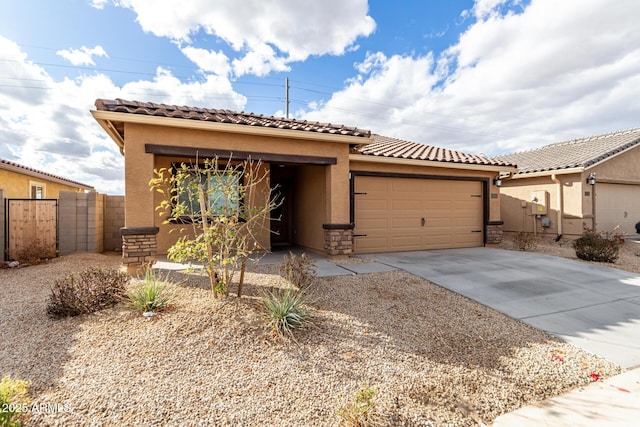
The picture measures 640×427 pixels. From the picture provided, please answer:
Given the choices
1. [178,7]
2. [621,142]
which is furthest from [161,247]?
[621,142]

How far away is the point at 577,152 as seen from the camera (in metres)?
13.5

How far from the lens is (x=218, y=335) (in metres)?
3.45

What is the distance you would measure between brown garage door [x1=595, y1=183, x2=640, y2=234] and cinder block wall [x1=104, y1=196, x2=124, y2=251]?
1815 centimetres

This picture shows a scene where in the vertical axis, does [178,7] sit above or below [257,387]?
above

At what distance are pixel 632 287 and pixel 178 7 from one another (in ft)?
38.8

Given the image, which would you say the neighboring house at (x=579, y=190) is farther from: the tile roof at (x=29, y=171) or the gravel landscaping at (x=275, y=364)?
the tile roof at (x=29, y=171)

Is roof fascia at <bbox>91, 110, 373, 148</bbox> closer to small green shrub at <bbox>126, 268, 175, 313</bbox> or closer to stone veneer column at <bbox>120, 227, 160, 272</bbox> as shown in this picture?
stone veneer column at <bbox>120, 227, 160, 272</bbox>

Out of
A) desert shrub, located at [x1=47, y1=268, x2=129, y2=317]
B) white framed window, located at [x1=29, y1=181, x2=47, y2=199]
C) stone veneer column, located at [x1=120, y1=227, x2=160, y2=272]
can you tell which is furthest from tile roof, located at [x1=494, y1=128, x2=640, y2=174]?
white framed window, located at [x1=29, y1=181, x2=47, y2=199]

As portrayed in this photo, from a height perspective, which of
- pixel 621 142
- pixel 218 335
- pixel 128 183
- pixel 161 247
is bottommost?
pixel 218 335

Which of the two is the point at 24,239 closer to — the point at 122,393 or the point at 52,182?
the point at 122,393

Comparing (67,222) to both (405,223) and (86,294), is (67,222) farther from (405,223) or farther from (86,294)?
(405,223)

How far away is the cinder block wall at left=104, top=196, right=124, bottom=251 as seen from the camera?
31.2 feet

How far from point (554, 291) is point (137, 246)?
8420mm

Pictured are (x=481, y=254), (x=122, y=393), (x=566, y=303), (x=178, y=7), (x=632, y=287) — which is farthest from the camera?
(x=481, y=254)
